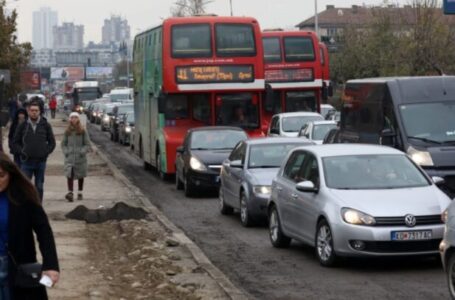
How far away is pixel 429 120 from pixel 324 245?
5.56 m

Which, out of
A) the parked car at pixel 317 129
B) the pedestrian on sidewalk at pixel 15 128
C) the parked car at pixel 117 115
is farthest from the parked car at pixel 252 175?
the parked car at pixel 117 115

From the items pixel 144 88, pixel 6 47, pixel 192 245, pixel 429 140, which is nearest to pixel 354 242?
pixel 192 245

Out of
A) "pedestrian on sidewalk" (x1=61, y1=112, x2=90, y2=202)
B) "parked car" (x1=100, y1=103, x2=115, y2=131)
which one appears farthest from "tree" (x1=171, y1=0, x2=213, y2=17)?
"pedestrian on sidewalk" (x1=61, y1=112, x2=90, y2=202)

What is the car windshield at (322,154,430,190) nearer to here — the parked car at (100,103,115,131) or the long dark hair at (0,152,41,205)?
the long dark hair at (0,152,41,205)

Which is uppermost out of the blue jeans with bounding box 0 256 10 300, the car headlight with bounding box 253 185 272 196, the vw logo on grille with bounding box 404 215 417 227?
the blue jeans with bounding box 0 256 10 300

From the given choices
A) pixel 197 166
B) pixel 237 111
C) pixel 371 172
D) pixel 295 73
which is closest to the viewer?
pixel 371 172

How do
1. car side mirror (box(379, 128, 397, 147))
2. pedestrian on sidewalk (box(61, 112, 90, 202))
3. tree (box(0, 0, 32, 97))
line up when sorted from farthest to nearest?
tree (box(0, 0, 32, 97)), pedestrian on sidewalk (box(61, 112, 90, 202)), car side mirror (box(379, 128, 397, 147))

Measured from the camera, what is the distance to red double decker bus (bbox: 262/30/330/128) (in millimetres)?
36094

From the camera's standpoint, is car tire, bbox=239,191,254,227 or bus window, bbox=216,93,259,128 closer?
car tire, bbox=239,191,254,227

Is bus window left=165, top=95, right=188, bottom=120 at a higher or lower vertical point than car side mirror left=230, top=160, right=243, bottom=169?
higher

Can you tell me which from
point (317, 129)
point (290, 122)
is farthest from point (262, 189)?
point (290, 122)

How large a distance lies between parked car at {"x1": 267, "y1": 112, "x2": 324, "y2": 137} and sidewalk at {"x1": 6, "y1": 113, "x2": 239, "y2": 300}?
11.5 meters

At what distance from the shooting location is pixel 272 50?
1470 inches

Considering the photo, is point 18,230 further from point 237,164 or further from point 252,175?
point 237,164
